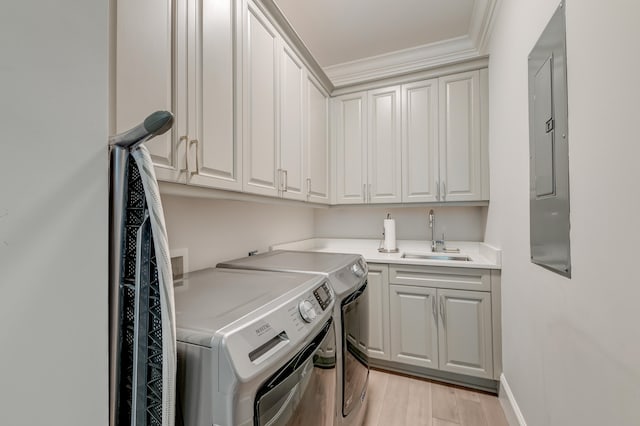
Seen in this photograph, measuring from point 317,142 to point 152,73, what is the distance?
1.60m

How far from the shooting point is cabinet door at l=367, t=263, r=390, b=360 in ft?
7.21

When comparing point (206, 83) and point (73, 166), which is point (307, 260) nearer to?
point (206, 83)

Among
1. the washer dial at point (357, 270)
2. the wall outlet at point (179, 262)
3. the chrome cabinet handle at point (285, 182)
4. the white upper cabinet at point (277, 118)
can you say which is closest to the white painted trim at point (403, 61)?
the white upper cabinet at point (277, 118)

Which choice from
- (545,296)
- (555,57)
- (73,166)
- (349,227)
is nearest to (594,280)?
(545,296)

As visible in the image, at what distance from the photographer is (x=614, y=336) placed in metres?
0.74

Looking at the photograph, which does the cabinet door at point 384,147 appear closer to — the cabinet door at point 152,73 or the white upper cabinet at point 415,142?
the white upper cabinet at point 415,142

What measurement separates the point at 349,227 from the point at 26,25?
272 centimetres

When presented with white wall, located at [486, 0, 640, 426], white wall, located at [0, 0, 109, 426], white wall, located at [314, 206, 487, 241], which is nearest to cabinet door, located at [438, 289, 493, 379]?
white wall, located at [486, 0, 640, 426]

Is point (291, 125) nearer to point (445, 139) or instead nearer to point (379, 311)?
point (445, 139)

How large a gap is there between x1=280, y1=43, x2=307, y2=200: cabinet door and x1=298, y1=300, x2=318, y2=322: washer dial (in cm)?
98

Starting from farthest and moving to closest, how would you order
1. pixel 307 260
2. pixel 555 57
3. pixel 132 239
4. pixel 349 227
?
pixel 349 227, pixel 307 260, pixel 555 57, pixel 132 239

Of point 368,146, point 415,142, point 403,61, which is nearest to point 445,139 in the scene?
point 415,142

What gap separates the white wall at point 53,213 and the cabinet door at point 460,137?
7.86 ft

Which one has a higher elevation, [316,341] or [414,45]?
[414,45]
